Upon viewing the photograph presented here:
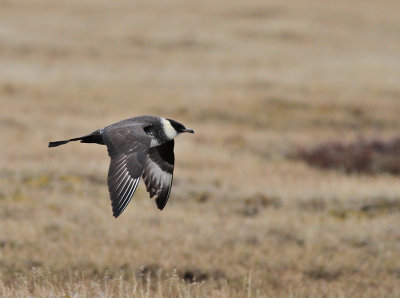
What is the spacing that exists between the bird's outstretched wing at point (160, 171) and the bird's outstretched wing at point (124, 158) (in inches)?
45.8

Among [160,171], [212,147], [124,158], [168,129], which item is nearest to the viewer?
[124,158]

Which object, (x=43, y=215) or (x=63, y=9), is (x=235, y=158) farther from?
(x=63, y=9)

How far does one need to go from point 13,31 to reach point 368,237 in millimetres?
25481

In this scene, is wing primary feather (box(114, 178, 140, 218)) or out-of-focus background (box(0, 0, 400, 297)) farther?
out-of-focus background (box(0, 0, 400, 297))

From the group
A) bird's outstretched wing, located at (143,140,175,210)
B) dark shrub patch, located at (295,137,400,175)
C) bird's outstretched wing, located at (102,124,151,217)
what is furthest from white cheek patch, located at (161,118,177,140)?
dark shrub patch, located at (295,137,400,175)

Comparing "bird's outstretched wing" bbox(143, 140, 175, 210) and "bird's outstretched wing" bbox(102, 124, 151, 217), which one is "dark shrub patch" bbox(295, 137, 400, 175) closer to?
"bird's outstretched wing" bbox(143, 140, 175, 210)

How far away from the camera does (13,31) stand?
33406 millimetres

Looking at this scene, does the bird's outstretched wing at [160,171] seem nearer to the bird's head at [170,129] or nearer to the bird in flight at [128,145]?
the bird in flight at [128,145]

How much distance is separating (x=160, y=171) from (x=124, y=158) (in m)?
1.55

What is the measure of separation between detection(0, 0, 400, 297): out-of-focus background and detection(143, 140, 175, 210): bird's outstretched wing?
107cm

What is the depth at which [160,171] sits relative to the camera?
8.55 m

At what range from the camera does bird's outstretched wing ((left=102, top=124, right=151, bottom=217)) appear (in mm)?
6707

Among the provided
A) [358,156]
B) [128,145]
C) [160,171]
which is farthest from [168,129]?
[358,156]

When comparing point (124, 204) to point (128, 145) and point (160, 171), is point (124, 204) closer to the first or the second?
point (128, 145)
